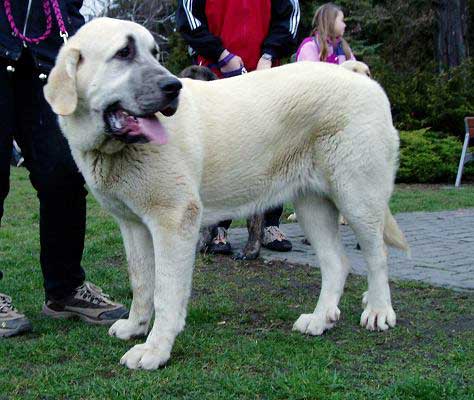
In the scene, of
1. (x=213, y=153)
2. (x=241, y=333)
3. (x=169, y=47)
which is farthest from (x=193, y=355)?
(x=169, y=47)

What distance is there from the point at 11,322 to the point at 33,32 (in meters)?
1.64

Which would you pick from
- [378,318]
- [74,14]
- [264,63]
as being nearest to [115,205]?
[74,14]

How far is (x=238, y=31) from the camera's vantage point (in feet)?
20.4

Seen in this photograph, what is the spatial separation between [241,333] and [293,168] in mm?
988

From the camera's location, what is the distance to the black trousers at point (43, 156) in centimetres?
412

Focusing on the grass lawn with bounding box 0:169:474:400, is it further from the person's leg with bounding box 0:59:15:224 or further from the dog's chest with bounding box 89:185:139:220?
the person's leg with bounding box 0:59:15:224

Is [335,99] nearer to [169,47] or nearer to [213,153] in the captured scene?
[213,153]

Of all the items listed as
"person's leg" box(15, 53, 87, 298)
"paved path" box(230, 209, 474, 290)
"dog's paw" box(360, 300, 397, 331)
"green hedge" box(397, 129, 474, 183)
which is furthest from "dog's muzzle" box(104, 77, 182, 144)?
"green hedge" box(397, 129, 474, 183)

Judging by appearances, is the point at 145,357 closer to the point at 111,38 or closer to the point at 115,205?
the point at 115,205

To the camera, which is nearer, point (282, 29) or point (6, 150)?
point (6, 150)

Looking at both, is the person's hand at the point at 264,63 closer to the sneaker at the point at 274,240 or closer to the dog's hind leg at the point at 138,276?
the sneaker at the point at 274,240

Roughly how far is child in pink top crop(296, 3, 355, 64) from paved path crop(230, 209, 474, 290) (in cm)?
189

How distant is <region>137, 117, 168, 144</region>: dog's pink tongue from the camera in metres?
3.43

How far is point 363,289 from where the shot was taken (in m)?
5.35
